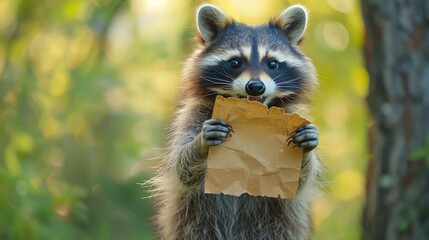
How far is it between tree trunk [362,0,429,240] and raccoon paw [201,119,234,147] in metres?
2.31

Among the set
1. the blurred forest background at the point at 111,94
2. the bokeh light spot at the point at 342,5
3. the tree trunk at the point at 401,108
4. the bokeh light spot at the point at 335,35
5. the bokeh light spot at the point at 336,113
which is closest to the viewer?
the tree trunk at the point at 401,108

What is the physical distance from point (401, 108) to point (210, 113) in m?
1.93

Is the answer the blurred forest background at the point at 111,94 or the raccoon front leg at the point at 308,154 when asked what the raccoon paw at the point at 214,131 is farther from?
the blurred forest background at the point at 111,94

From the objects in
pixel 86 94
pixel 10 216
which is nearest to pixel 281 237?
pixel 10 216

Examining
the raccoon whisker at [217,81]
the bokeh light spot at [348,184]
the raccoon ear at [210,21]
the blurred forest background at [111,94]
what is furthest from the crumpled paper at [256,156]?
the bokeh light spot at [348,184]

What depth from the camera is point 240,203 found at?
24.4 ft

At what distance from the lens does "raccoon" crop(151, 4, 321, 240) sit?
23.1 ft

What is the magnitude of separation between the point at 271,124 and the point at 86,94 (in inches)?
192

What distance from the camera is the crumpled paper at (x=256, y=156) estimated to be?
6648 millimetres

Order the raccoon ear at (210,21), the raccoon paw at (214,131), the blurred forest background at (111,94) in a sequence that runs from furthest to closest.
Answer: the blurred forest background at (111,94) → the raccoon ear at (210,21) → the raccoon paw at (214,131)

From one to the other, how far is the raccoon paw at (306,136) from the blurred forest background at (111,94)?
4123 mm

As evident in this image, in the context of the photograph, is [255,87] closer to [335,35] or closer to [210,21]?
[210,21]

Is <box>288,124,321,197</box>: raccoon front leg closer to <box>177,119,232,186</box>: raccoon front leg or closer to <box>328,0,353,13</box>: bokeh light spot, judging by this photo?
<box>177,119,232,186</box>: raccoon front leg

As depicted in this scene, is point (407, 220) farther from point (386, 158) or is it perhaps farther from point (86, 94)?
point (86, 94)
